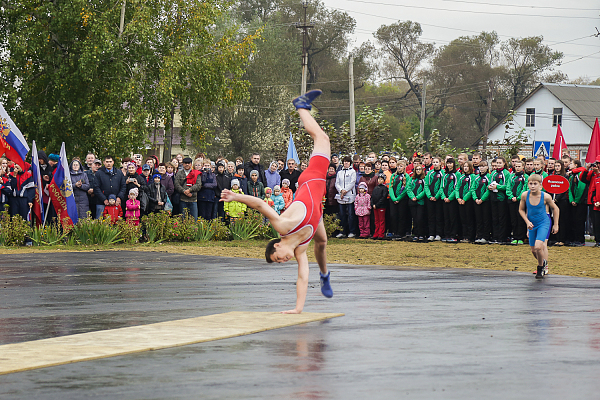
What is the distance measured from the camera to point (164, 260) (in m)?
16.3

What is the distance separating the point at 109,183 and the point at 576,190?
11526 millimetres

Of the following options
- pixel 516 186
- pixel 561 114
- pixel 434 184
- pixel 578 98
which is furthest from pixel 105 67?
pixel 578 98

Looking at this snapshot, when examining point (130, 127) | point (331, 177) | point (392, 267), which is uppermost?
point (130, 127)

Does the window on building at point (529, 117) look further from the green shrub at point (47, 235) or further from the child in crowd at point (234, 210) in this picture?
the green shrub at point (47, 235)

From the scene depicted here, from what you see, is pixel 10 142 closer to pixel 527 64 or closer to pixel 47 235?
pixel 47 235

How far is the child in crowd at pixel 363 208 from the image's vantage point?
913 inches

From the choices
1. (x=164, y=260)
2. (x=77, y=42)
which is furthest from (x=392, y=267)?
(x=77, y=42)

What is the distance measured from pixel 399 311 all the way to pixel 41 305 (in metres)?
4.26

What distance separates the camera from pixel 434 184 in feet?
73.4

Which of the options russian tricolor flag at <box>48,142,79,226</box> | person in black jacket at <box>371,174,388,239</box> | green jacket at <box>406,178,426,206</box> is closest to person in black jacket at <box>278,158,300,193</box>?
person in black jacket at <box>371,174,388,239</box>

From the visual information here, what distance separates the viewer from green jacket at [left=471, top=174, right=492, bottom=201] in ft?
69.9

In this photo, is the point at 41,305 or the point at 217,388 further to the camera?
the point at 41,305

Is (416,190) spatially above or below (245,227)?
above

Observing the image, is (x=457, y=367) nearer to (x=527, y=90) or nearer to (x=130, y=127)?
(x=130, y=127)
